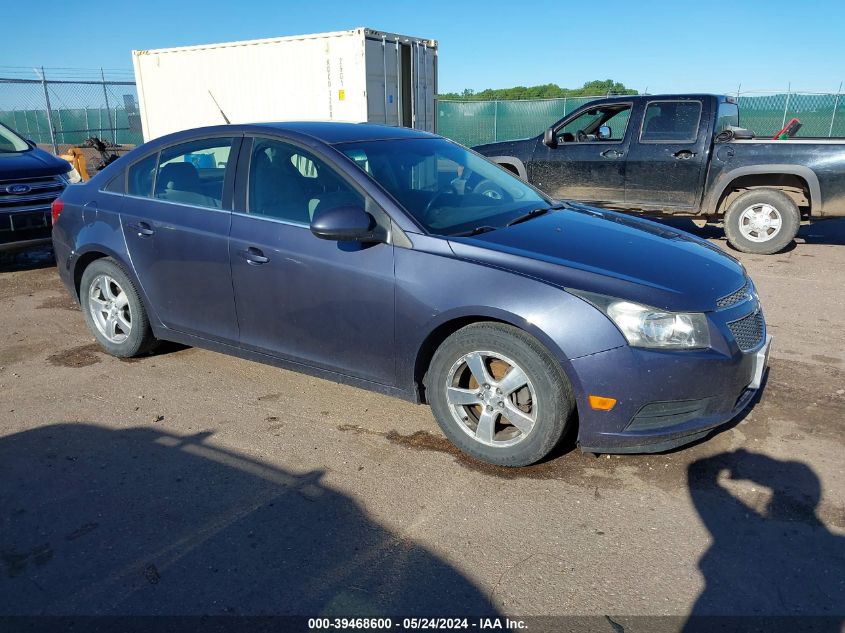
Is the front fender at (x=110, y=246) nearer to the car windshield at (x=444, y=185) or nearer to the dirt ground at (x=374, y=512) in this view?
the dirt ground at (x=374, y=512)

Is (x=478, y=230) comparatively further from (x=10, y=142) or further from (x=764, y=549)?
(x=10, y=142)

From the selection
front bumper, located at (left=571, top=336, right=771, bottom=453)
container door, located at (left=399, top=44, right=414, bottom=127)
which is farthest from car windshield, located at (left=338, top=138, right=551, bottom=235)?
container door, located at (left=399, top=44, right=414, bottom=127)

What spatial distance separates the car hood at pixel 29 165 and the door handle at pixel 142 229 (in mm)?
4087

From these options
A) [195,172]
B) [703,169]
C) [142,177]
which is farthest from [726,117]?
[142,177]

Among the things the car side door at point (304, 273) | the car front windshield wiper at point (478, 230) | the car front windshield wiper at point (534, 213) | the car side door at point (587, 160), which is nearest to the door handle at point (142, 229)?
the car side door at point (304, 273)

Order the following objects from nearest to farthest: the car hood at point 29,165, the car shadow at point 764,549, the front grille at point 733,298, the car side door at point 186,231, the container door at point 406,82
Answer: the car shadow at point 764,549 → the front grille at point 733,298 → the car side door at point 186,231 → the car hood at point 29,165 → the container door at point 406,82

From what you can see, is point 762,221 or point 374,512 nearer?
point 374,512

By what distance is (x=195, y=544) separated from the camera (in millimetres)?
2865

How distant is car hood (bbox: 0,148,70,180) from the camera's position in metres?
7.59

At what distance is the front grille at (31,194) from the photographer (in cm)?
746

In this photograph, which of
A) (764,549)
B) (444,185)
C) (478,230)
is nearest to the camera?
(764,549)

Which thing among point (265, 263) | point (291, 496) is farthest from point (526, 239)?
point (291, 496)

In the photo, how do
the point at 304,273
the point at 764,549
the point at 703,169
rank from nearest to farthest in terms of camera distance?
the point at 764,549 < the point at 304,273 < the point at 703,169

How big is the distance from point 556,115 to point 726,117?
15.0 meters
